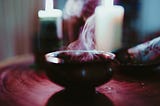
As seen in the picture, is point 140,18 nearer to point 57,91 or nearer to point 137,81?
point 137,81

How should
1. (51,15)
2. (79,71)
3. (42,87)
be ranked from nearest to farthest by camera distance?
(79,71) < (42,87) < (51,15)

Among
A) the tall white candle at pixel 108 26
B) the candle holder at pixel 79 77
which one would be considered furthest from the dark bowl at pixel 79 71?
the tall white candle at pixel 108 26

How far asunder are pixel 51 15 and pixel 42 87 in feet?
1.01

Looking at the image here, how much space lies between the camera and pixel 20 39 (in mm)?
1020

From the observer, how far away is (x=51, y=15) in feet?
3.40

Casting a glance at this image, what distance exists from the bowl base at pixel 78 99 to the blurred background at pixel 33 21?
28 centimetres

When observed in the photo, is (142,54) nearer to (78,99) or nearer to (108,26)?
(108,26)

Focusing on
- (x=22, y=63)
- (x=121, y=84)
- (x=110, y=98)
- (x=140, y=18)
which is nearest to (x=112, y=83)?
(x=121, y=84)

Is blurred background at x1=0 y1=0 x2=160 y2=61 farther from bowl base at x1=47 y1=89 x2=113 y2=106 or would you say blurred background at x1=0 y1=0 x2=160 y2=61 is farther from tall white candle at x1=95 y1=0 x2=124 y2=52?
bowl base at x1=47 y1=89 x2=113 y2=106

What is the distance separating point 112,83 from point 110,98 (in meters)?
0.15

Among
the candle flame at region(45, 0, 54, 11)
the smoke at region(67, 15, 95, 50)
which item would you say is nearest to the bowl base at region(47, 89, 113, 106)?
the smoke at region(67, 15, 95, 50)

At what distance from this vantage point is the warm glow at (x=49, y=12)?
1.01 meters

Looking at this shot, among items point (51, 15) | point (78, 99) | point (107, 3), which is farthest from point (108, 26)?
point (78, 99)

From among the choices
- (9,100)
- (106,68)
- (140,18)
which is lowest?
(9,100)
